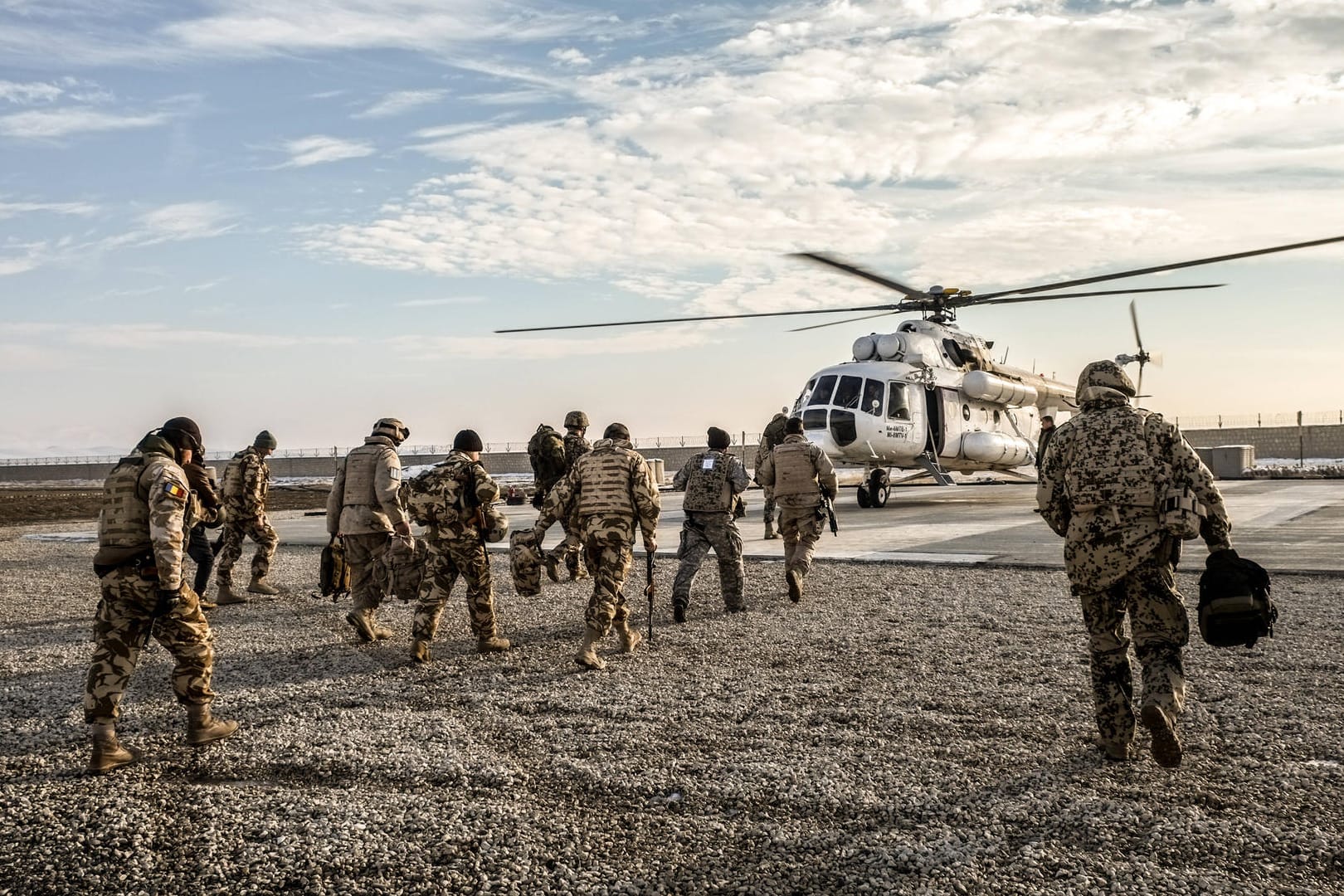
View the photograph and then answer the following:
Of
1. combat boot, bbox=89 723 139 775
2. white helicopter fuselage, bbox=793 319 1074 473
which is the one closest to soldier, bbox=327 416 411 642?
combat boot, bbox=89 723 139 775

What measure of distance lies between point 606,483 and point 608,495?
0.30 ft

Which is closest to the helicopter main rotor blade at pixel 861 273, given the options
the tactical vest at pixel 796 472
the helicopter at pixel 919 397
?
the helicopter at pixel 919 397

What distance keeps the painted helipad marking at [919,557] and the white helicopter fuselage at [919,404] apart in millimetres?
5875

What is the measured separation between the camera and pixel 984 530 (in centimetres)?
1534

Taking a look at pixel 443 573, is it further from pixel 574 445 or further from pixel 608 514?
pixel 574 445

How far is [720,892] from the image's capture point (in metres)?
3.42

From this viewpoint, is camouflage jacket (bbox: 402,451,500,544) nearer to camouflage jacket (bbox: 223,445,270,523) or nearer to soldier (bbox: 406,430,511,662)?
soldier (bbox: 406,430,511,662)

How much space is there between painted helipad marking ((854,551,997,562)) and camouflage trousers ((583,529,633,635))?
544cm

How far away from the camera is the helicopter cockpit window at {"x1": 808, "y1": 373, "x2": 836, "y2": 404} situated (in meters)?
18.8

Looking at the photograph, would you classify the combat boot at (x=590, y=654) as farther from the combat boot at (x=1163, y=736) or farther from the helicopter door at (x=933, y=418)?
the helicopter door at (x=933, y=418)

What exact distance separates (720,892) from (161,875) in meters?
1.96

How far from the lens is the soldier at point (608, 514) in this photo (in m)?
6.98

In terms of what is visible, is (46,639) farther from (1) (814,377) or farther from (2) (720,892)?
(1) (814,377)

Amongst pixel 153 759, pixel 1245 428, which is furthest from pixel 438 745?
pixel 1245 428
